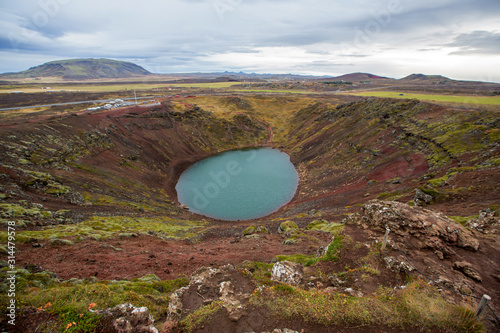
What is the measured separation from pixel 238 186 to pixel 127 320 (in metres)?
44.7

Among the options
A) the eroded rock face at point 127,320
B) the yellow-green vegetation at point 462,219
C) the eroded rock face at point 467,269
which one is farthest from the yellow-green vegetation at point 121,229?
the yellow-green vegetation at point 462,219

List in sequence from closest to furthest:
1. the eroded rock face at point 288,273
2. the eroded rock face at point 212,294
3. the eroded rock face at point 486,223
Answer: the eroded rock face at point 212,294 < the eroded rock face at point 288,273 < the eroded rock face at point 486,223

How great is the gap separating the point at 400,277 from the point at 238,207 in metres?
33.9

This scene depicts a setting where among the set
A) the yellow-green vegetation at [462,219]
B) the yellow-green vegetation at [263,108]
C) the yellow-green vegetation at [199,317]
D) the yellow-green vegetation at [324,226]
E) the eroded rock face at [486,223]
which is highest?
the yellow-green vegetation at [263,108]

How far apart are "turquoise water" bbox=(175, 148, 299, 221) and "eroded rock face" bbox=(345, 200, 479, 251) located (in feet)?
84.5

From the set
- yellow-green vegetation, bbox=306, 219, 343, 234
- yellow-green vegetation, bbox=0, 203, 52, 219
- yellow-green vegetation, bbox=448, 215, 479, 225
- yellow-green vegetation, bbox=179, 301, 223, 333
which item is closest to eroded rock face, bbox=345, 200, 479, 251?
yellow-green vegetation, bbox=448, 215, 479, 225

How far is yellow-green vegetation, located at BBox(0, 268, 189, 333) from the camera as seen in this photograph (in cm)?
830

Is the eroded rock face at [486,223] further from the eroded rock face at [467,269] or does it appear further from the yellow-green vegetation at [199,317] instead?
the yellow-green vegetation at [199,317]

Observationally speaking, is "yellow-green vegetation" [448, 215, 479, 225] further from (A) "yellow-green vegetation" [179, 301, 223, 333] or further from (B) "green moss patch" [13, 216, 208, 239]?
(B) "green moss patch" [13, 216, 208, 239]

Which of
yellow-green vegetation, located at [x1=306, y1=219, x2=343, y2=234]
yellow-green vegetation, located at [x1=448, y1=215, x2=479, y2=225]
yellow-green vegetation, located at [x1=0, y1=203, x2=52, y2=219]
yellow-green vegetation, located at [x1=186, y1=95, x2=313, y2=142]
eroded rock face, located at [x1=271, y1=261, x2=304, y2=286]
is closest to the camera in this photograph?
eroded rock face, located at [x1=271, y1=261, x2=304, y2=286]

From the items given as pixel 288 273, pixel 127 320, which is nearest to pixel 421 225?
pixel 288 273

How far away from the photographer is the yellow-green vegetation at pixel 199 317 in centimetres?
909

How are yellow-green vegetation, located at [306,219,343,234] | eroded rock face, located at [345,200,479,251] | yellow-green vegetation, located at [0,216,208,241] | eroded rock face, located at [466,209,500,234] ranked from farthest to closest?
yellow-green vegetation, located at [306,219,343,234], yellow-green vegetation, located at [0,216,208,241], eroded rock face, located at [466,209,500,234], eroded rock face, located at [345,200,479,251]

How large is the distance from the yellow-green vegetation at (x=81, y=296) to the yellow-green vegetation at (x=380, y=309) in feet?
19.7
